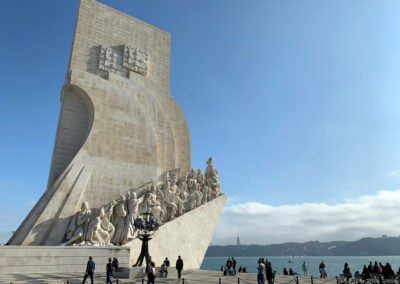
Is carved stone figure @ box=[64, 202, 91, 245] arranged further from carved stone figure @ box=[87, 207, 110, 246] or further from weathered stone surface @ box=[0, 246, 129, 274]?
weathered stone surface @ box=[0, 246, 129, 274]

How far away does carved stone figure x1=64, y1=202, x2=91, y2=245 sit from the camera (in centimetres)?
988

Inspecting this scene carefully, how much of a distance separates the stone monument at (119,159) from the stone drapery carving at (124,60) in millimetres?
52

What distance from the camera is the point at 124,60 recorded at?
15594mm

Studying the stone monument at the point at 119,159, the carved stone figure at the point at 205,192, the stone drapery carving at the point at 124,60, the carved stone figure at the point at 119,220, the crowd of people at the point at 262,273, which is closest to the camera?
the crowd of people at the point at 262,273

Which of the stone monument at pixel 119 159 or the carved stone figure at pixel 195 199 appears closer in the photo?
the stone monument at pixel 119 159

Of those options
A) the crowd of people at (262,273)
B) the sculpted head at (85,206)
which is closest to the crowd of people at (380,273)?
the crowd of people at (262,273)

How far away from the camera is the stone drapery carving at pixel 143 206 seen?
10133mm

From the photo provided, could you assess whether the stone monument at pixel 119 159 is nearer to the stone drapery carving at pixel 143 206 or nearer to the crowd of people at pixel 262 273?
the stone drapery carving at pixel 143 206

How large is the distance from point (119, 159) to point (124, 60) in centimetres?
578

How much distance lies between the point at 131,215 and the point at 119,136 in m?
3.75

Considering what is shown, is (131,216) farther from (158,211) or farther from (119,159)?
(119,159)

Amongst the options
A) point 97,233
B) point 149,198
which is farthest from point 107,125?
point 97,233

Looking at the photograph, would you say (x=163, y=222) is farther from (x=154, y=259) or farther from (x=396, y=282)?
(x=396, y=282)

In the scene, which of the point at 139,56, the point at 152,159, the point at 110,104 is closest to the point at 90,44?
the point at 139,56
